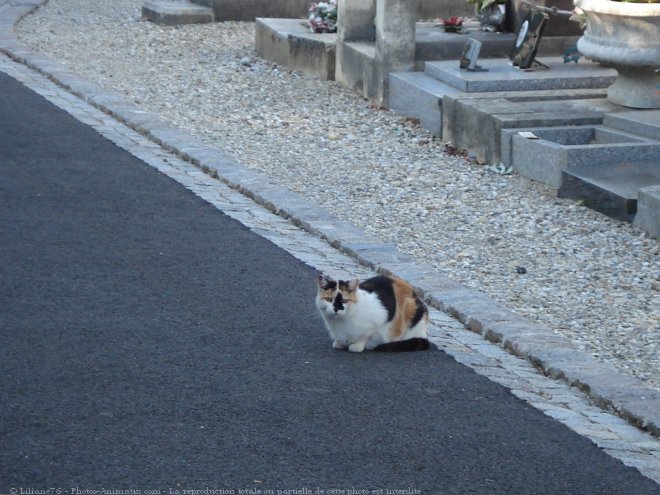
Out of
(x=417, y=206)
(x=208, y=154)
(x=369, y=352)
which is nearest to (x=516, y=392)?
(x=369, y=352)

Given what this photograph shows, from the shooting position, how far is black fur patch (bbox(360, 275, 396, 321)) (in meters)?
5.56

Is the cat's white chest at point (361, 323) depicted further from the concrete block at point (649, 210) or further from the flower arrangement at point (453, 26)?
the flower arrangement at point (453, 26)

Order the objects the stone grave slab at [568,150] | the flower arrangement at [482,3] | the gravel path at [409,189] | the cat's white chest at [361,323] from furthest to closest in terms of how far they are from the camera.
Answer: the flower arrangement at [482,3] < the stone grave slab at [568,150] < the gravel path at [409,189] < the cat's white chest at [361,323]

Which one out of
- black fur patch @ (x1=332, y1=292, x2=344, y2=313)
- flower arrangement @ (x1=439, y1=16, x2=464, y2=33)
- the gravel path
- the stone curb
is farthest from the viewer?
flower arrangement @ (x1=439, y1=16, x2=464, y2=33)

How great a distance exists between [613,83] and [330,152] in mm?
2523

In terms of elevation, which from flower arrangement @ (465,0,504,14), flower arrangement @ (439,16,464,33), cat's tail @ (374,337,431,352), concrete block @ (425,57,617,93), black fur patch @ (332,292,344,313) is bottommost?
cat's tail @ (374,337,431,352)

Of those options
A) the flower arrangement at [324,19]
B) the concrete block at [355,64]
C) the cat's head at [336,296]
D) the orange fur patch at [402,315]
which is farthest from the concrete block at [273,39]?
the cat's head at [336,296]

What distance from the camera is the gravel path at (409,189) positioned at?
6406 mm

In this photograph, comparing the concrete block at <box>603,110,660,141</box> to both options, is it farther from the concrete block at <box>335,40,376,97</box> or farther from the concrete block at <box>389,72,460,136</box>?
the concrete block at <box>335,40,376,97</box>

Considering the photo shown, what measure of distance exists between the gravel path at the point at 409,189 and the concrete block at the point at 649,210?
76mm

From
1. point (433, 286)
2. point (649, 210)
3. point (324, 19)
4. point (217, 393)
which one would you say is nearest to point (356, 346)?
point (217, 393)

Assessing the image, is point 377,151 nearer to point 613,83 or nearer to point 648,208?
point 613,83

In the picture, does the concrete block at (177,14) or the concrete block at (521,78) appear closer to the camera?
the concrete block at (521,78)

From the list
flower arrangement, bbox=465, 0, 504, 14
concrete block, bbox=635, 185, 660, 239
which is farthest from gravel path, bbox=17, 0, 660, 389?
flower arrangement, bbox=465, 0, 504, 14
